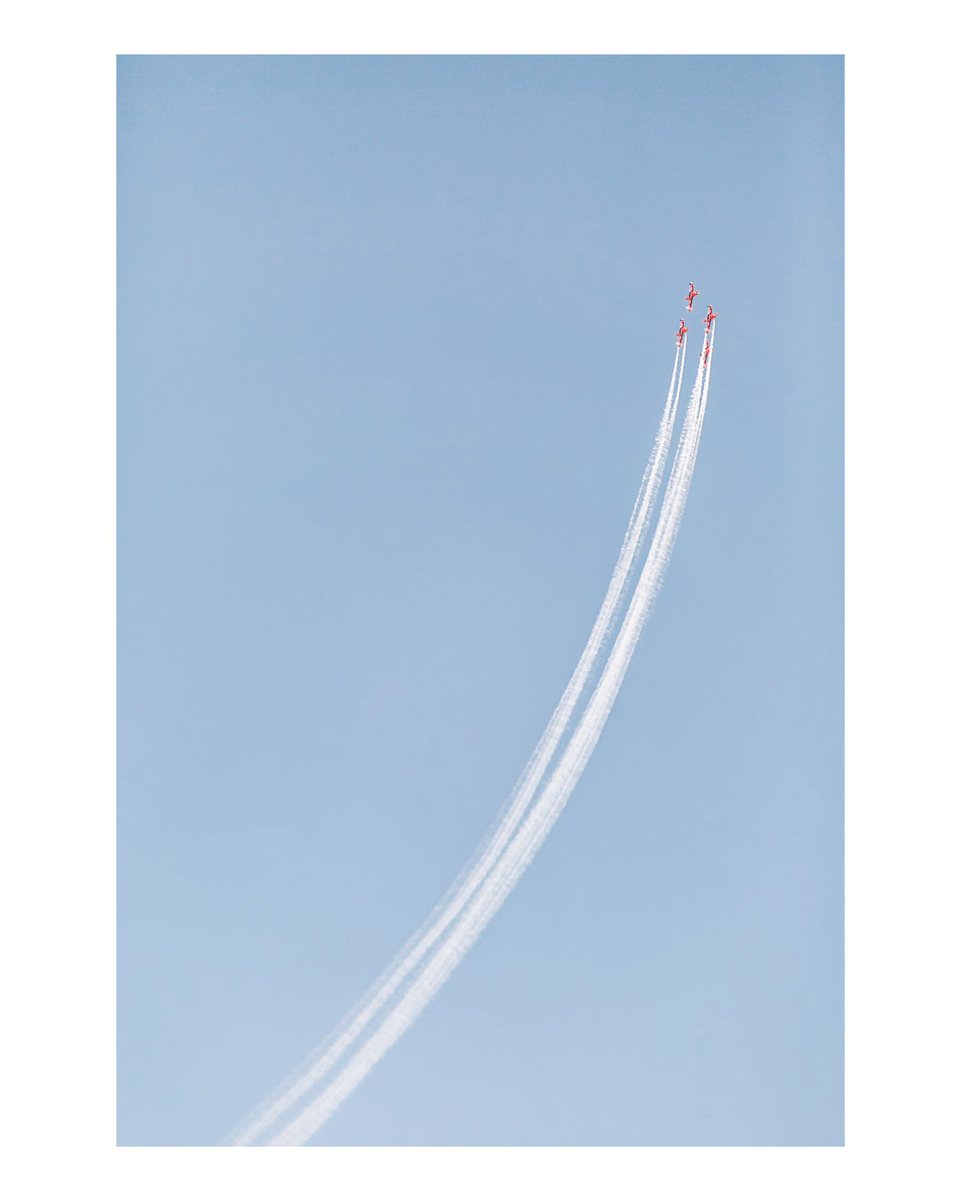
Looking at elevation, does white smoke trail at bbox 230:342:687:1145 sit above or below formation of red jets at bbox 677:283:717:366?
below

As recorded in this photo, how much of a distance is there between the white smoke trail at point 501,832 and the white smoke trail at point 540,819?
4cm

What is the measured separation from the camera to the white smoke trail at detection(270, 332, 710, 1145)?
8.93 ft

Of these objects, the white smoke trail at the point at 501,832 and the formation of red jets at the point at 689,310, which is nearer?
the white smoke trail at the point at 501,832

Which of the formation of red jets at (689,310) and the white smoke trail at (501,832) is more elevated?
the formation of red jets at (689,310)

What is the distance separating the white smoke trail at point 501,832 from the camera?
2723 millimetres

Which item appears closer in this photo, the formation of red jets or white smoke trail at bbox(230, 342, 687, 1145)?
white smoke trail at bbox(230, 342, 687, 1145)

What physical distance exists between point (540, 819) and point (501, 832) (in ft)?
0.41

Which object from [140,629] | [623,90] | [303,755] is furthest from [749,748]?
[623,90]

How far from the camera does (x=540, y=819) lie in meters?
2.77

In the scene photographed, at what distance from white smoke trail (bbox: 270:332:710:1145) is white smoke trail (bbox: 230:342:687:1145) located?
0.04 meters

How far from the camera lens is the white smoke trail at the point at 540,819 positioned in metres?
2.72

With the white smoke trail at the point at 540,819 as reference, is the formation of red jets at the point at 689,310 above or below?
above

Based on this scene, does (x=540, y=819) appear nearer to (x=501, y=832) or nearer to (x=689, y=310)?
(x=501, y=832)

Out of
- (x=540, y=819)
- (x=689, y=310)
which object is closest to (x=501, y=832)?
(x=540, y=819)
